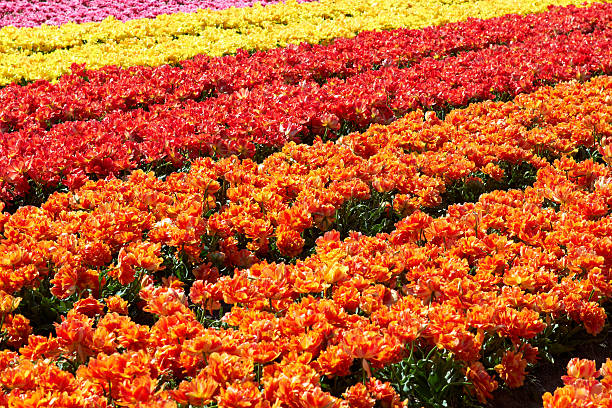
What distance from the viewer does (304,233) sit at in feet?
13.0

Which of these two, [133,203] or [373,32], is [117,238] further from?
[373,32]

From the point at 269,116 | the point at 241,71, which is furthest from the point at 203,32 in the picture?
the point at 269,116

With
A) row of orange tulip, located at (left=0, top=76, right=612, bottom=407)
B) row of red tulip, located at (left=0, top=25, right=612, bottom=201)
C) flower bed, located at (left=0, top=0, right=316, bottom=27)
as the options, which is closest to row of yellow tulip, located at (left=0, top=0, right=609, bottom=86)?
flower bed, located at (left=0, top=0, right=316, bottom=27)

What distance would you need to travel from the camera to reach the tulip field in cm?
229

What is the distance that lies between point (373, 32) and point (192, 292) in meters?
8.08

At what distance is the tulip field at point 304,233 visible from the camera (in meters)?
2.29

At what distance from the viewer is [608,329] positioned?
324 centimetres

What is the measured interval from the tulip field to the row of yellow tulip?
0.56ft

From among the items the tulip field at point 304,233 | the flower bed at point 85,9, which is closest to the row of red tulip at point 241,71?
the tulip field at point 304,233

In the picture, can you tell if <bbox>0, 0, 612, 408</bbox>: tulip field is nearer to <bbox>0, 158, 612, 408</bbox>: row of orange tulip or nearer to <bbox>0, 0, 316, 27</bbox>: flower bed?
<bbox>0, 158, 612, 408</bbox>: row of orange tulip

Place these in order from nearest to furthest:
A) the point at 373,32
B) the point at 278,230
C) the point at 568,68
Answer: the point at 278,230, the point at 568,68, the point at 373,32

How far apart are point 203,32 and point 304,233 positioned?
7.24 metres

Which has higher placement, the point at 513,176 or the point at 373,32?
the point at 373,32

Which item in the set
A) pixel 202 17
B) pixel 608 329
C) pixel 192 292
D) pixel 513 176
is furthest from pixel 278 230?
pixel 202 17
